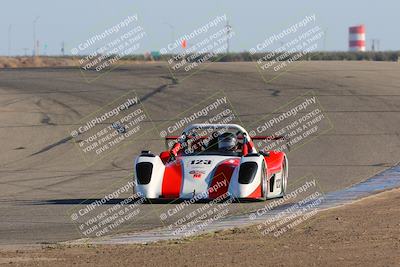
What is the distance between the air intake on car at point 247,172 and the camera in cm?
1611

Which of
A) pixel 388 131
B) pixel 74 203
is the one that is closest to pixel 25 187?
pixel 74 203

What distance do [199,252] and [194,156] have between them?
256 inches

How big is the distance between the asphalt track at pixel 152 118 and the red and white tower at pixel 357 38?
75562 millimetres

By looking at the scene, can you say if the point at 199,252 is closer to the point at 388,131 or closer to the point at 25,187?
the point at 25,187

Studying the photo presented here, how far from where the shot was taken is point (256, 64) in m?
47.0

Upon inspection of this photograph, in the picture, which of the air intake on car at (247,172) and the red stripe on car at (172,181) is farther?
the red stripe on car at (172,181)

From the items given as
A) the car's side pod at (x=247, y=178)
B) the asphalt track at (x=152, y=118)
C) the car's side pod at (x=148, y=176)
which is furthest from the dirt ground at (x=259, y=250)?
the car's side pod at (x=148, y=176)

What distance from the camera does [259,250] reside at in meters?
10.7

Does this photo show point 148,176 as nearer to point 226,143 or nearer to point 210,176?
point 210,176

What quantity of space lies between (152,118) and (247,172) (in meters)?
15.1

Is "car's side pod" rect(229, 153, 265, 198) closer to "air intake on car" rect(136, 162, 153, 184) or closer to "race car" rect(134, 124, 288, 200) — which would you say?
"race car" rect(134, 124, 288, 200)

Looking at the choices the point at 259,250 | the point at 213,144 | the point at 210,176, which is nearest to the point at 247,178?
the point at 210,176

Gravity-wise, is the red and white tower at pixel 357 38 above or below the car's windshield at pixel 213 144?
below

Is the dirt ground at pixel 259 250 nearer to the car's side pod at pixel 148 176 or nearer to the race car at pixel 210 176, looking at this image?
the race car at pixel 210 176
